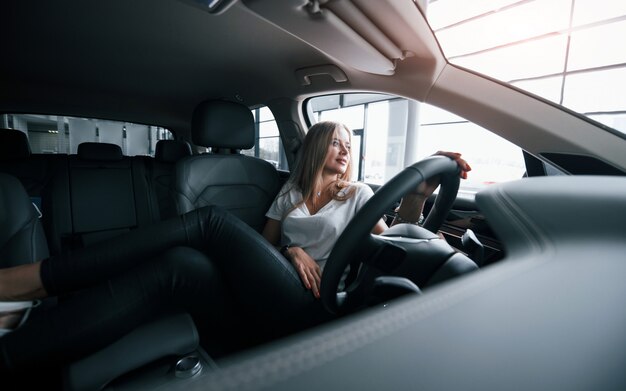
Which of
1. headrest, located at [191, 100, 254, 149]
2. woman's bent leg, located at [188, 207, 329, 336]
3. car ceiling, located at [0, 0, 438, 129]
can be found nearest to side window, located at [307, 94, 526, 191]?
car ceiling, located at [0, 0, 438, 129]

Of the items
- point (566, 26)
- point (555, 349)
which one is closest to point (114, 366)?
point (555, 349)

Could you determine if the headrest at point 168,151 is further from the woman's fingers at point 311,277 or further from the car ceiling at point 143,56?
the woman's fingers at point 311,277

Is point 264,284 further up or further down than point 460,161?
further down

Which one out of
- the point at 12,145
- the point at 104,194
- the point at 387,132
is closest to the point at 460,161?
the point at 104,194

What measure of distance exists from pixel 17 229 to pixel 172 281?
697 millimetres

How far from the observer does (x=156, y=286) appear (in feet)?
2.77

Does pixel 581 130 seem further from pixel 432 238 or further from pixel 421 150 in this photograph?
pixel 421 150

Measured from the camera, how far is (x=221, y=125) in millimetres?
1703

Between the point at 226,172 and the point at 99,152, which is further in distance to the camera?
the point at 99,152


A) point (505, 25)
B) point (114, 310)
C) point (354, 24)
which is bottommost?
point (114, 310)

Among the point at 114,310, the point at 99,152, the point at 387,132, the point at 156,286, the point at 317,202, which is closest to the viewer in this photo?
the point at 114,310

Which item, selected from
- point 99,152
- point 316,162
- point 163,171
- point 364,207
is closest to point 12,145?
point 99,152

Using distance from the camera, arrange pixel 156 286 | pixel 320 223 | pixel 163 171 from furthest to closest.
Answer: pixel 163 171
pixel 320 223
pixel 156 286

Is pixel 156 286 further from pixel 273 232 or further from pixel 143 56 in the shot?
pixel 143 56
